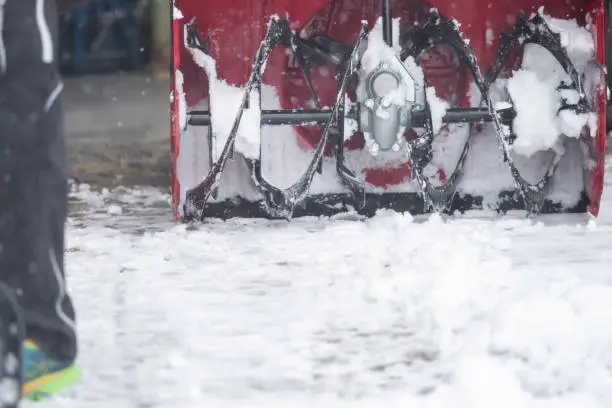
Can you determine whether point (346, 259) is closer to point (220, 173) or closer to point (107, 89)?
point (220, 173)

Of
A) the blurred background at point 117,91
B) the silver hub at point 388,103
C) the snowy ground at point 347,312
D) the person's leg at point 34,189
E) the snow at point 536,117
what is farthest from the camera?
the blurred background at point 117,91

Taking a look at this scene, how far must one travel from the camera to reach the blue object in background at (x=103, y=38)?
10.4m

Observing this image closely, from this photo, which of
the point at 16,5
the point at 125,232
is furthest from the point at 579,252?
the point at 16,5

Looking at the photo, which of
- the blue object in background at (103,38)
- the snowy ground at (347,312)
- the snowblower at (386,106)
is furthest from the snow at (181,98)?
the blue object in background at (103,38)

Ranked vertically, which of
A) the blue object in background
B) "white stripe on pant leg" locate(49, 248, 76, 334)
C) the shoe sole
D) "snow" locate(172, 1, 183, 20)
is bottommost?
the shoe sole

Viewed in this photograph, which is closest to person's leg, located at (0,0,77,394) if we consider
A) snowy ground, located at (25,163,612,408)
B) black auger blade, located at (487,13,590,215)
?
snowy ground, located at (25,163,612,408)

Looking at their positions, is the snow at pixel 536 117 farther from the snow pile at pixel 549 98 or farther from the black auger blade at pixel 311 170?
the black auger blade at pixel 311 170

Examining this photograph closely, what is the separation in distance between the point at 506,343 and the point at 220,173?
115cm

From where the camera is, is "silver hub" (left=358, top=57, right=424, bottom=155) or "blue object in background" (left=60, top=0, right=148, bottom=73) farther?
"blue object in background" (left=60, top=0, right=148, bottom=73)

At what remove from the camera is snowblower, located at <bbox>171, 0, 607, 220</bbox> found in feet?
8.35

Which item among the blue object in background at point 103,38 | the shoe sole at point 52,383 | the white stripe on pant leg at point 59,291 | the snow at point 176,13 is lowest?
the shoe sole at point 52,383

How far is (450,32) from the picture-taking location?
2.62 meters

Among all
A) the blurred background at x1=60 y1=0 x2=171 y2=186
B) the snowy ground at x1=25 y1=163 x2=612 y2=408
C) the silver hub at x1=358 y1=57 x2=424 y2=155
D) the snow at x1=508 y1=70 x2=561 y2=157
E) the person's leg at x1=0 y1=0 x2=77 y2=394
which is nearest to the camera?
the person's leg at x1=0 y1=0 x2=77 y2=394

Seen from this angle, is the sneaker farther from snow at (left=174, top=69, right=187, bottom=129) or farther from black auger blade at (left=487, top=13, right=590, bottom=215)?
black auger blade at (left=487, top=13, right=590, bottom=215)
